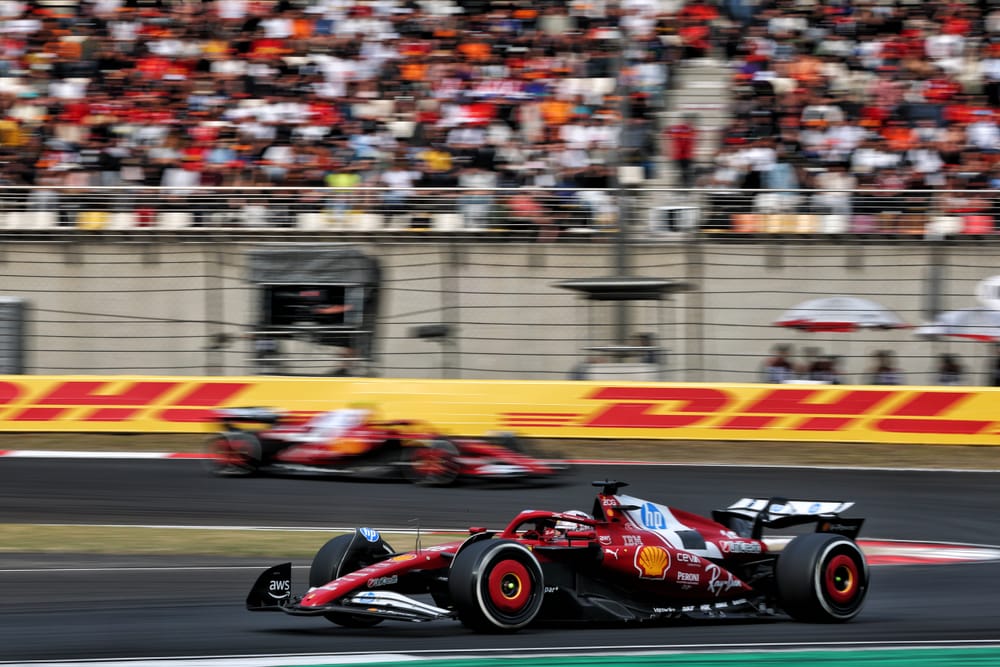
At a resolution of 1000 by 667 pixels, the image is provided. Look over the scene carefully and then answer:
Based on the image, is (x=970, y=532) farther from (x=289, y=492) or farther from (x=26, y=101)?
(x=26, y=101)

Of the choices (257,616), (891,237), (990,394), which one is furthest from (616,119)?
(257,616)

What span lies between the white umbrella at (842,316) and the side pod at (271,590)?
10.0m

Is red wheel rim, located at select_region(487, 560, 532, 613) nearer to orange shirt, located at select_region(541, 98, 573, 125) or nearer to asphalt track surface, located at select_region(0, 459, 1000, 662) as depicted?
asphalt track surface, located at select_region(0, 459, 1000, 662)

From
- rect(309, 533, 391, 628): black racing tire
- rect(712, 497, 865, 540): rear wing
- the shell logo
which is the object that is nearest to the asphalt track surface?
rect(309, 533, 391, 628): black racing tire

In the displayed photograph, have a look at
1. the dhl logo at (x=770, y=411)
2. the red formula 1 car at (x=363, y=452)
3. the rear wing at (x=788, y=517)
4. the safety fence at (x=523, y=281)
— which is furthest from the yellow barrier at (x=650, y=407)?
the rear wing at (x=788, y=517)

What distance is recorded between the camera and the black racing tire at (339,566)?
656 centimetres

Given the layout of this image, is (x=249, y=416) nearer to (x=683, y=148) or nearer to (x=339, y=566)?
(x=339, y=566)

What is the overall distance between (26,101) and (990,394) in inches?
502

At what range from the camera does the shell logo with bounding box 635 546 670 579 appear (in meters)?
6.63

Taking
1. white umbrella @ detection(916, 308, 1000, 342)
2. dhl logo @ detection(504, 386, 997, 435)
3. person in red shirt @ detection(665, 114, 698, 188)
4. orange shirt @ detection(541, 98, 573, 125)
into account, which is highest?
orange shirt @ detection(541, 98, 573, 125)

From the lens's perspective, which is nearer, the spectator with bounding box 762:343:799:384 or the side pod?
the side pod

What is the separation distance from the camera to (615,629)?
21.9 feet

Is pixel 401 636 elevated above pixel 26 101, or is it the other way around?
pixel 26 101

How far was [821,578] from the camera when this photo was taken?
6.77 m
